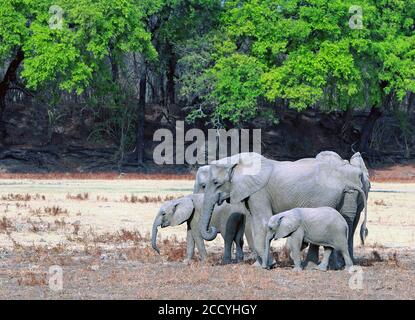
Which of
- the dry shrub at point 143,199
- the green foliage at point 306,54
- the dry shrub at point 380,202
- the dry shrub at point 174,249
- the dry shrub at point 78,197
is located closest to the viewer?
the dry shrub at point 174,249

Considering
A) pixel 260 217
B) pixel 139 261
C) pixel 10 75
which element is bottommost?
pixel 139 261

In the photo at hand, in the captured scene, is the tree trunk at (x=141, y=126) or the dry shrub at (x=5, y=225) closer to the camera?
the dry shrub at (x=5, y=225)

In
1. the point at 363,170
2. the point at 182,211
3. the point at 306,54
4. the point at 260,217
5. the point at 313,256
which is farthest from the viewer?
the point at 306,54

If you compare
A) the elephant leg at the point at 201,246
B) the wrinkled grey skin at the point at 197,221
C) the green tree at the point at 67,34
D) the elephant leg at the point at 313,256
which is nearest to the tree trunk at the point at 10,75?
the green tree at the point at 67,34

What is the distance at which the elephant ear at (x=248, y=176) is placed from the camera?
48.4ft

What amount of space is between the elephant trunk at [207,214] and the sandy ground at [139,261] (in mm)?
513

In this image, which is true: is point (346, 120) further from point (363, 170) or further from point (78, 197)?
point (363, 170)

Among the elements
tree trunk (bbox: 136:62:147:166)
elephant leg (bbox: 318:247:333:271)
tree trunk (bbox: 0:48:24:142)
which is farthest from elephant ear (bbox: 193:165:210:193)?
tree trunk (bbox: 136:62:147:166)

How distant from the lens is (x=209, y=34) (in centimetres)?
4731

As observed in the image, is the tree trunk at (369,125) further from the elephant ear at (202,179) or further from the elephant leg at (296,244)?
the elephant leg at (296,244)

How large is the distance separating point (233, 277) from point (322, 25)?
110 feet

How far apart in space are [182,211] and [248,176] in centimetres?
137

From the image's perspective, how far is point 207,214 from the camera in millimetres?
14828

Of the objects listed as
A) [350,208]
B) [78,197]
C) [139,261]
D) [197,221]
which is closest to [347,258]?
[350,208]
